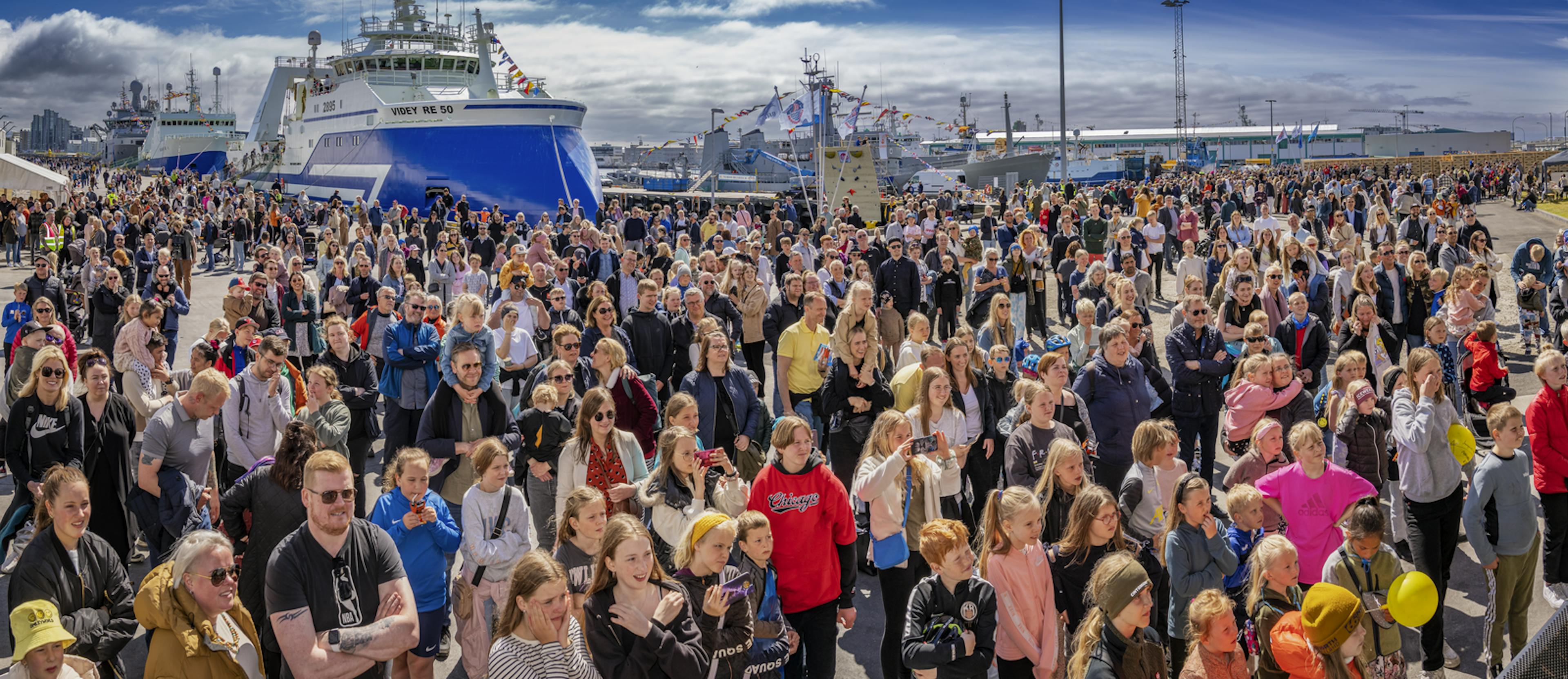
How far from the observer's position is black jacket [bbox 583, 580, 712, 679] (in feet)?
12.4

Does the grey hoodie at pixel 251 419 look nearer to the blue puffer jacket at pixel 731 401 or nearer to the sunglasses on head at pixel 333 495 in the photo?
the blue puffer jacket at pixel 731 401

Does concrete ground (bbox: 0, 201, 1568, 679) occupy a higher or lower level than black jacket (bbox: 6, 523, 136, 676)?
lower

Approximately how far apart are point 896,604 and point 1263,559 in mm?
1742

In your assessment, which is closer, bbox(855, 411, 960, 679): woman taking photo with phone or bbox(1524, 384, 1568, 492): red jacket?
bbox(855, 411, 960, 679): woman taking photo with phone

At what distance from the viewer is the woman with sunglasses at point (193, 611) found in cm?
361

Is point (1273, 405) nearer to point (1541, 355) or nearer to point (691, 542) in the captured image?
point (1541, 355)

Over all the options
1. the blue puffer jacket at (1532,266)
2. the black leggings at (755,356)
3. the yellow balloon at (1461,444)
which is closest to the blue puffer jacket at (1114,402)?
the yellow balloon at (1461,444)

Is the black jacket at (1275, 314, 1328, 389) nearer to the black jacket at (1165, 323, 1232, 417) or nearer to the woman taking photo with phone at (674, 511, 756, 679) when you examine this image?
the black jacket at (1165, 323, 1232, 417)

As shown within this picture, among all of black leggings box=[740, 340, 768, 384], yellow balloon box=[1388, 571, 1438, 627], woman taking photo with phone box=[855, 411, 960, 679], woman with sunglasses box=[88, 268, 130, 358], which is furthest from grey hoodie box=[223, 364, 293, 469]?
woman with sunglasses box=[88, 268, 130, 358]

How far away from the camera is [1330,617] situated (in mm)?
3797

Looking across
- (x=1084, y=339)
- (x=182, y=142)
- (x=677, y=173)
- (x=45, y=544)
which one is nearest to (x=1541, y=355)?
(x=1084, y=339)

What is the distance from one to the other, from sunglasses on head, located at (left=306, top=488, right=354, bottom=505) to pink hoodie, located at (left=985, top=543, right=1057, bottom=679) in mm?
2659

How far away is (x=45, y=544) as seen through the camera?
4.12 m

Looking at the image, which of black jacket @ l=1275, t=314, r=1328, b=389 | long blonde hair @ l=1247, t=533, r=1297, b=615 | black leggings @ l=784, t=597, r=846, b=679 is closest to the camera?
long blonde hair @ l=1247, t=533, r=1297, b=615
